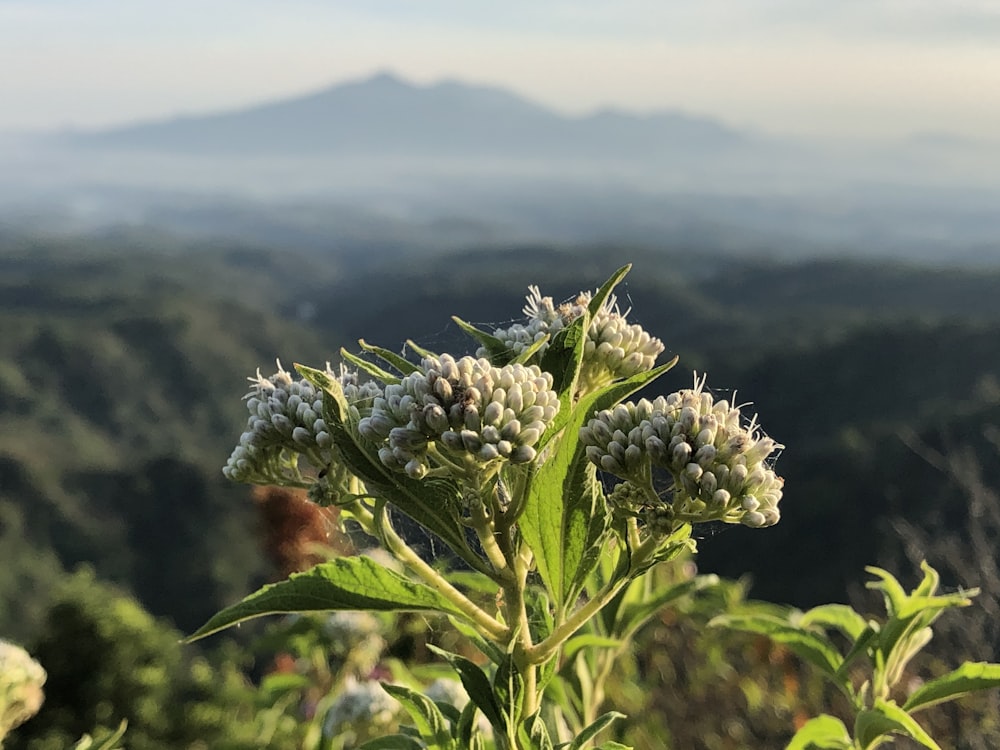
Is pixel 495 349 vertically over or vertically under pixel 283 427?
over

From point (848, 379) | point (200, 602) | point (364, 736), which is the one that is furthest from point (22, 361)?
point (364, 736)

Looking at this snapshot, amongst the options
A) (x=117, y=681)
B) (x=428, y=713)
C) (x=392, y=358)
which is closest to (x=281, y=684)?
(x=428, y=713)

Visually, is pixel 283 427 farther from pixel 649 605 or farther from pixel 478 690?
pixel 649 605

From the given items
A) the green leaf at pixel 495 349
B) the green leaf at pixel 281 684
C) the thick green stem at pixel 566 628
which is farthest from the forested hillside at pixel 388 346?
the green leaf at pixel 281 684

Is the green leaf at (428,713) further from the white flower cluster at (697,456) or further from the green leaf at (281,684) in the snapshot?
the green leaf at (281,684)

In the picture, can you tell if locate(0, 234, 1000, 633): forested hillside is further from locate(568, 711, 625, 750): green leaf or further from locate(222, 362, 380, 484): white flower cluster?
locate(568, 711, 625, 750): green leaf

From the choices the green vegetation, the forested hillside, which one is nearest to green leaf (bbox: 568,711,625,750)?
the green vegetation
